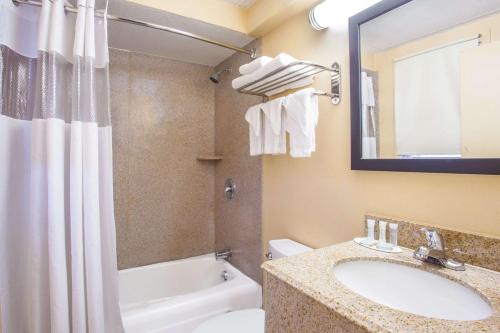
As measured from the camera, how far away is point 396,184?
3.36 feet

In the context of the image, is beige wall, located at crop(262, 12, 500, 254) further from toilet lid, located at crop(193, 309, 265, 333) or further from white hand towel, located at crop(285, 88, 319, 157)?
toilet lid, located at crop(193, 309, 265, 333)

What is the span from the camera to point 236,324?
128cm

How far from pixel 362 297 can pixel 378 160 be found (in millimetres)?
639

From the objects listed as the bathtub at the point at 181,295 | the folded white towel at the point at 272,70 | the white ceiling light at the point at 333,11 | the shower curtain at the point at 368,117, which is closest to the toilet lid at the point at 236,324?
the bathtub at the point at 181,295

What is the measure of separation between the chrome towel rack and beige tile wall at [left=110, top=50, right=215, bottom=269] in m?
0.99

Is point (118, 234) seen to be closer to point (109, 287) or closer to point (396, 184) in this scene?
point (109, 287)

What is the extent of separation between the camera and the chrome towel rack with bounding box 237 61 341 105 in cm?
122

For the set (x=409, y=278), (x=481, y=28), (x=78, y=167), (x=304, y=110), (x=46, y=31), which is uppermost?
(x=46, y=31)

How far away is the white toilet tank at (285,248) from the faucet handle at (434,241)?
0.61 m

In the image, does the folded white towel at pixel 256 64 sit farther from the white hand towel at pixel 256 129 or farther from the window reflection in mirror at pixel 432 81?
the window reflection in mirror at pixel 432 81

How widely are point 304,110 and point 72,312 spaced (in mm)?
1340

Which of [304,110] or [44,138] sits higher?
[304,110]

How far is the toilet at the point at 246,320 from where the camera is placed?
48.6 inches

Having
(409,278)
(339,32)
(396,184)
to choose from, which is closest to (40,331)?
(409,278)
